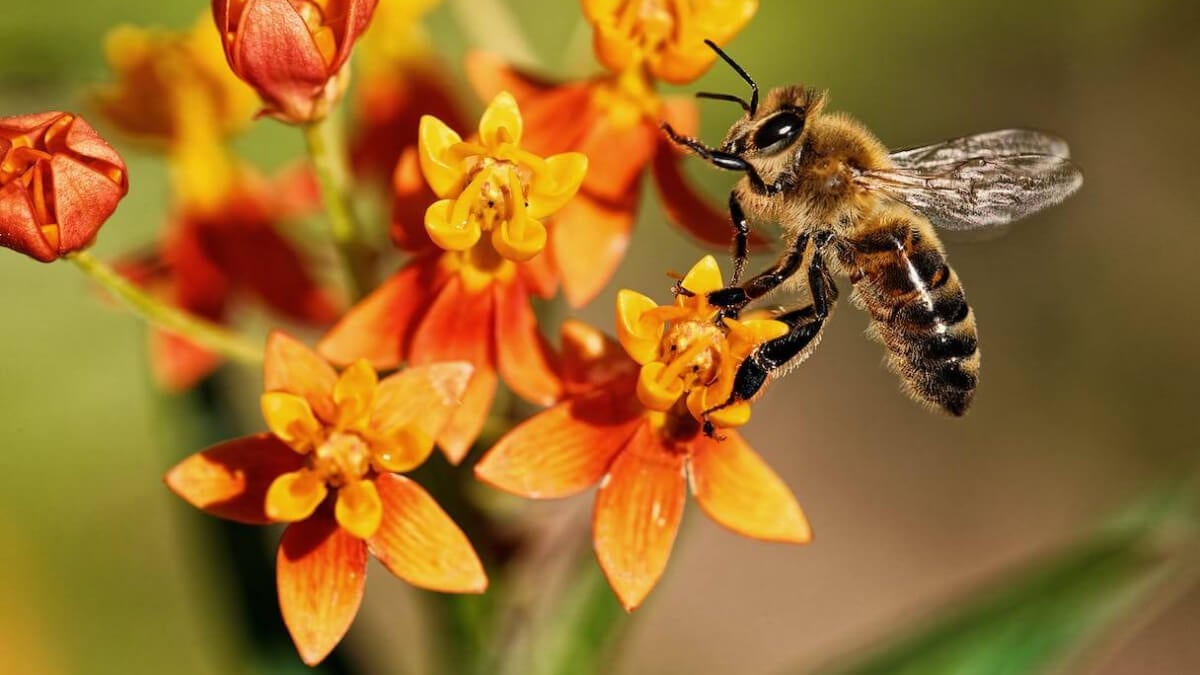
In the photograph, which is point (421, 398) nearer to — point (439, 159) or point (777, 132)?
point (439, 159)

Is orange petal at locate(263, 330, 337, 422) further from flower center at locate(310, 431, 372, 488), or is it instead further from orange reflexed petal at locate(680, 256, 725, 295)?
orange reflexed petal at locate(680, 256, 725, 295)

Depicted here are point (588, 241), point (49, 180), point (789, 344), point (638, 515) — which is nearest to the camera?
point (49, 180)

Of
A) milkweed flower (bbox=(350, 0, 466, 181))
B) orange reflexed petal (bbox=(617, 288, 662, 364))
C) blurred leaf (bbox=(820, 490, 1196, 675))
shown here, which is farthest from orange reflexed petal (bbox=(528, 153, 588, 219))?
blurred leaf (bbox=(820, 490, 1196, 675))

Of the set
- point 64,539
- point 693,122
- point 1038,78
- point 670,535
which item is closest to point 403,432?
point 670,535

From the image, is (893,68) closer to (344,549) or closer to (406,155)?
(406,155)

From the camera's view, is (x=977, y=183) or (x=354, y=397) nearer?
(x=354, y=397)

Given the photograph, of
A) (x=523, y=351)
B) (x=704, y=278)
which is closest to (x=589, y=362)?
(x=523, y=351)

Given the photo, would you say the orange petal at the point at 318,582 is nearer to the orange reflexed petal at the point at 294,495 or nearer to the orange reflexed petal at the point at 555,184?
the orange reflexed petal at the point at 294,495
